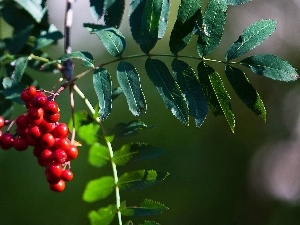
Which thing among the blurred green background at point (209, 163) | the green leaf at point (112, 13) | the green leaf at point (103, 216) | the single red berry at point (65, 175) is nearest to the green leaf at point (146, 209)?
the green leaf at point (103, 216)

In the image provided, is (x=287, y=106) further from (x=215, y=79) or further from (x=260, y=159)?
(x=215, y=79)

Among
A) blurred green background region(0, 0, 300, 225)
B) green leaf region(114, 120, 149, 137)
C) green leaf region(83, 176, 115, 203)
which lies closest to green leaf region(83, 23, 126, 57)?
green leaf region(114, 120, 149, 137)

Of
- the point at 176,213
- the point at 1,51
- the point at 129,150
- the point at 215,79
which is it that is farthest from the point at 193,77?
the point at 176,213

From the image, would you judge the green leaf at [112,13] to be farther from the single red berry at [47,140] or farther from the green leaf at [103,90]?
the single red berry at [47,140]

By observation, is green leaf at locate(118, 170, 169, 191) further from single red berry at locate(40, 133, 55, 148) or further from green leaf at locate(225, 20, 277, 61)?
green leaf at locate(225, 20, 277, 61)

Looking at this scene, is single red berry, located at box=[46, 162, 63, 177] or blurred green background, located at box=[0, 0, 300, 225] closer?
single red berry, located at box=[46, 162, 63, 177]

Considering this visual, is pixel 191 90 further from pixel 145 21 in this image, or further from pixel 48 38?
pixel 48 38

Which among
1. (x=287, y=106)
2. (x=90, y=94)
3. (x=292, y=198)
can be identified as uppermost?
(x=90, y=94)
